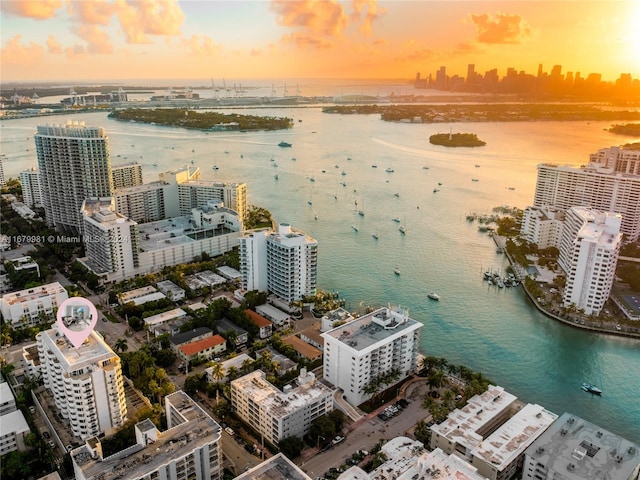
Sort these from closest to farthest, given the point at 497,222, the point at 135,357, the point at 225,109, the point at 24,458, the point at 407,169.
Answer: the point at 24,458, the point at 135,357, the point at 497,222, the point at 407,169, the point at 225,109

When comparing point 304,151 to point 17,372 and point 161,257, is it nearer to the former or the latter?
point 161,257

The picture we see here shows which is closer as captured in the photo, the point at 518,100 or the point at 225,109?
the point at 225,109

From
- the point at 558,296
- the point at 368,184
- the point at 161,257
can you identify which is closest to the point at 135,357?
the point at 161,257

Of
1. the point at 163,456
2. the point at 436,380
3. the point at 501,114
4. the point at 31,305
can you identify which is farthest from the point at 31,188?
the point at 501,114

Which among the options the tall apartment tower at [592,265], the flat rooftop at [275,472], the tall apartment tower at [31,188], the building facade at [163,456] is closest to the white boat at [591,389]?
the tall apartment tower at [592,265]

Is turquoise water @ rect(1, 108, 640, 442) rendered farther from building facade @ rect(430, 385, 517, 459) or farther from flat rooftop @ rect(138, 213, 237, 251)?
flat rooftop @ rect(138, 213, 237, 251)
